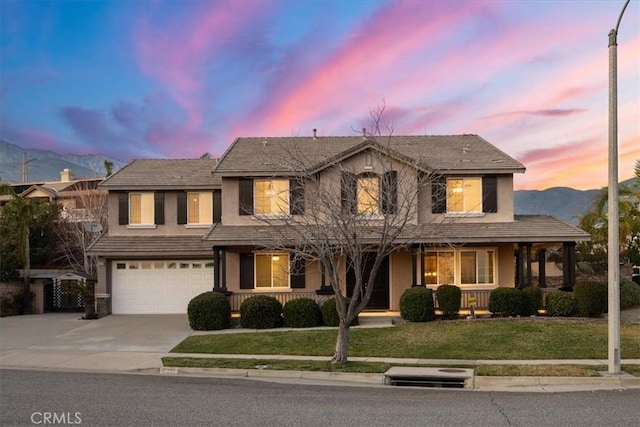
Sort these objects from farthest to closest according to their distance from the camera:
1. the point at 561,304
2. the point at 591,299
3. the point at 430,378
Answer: the point at 561,304
the point at 591,299
the point at 430,378

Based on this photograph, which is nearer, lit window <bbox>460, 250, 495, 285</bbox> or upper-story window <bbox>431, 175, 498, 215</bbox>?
upper-story window <bbox>431, 175, 498, 215</bbox>

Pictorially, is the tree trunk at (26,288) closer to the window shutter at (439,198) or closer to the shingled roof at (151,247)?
the shingled roof at (151,247)

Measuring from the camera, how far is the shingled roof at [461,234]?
2328 cm

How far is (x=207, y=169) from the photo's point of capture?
29906 millimetres

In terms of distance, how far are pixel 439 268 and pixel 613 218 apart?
40.9ft

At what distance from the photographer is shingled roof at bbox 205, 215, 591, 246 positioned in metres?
23.3

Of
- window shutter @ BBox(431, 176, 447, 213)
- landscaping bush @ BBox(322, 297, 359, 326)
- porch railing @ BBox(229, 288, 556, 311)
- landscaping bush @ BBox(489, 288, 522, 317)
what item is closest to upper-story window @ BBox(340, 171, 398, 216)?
window shutter @ BBox(431, 176, 447, 213)

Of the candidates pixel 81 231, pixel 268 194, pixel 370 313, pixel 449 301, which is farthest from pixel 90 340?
pixel 81 231

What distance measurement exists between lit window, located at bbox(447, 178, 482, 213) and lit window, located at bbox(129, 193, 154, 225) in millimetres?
13046

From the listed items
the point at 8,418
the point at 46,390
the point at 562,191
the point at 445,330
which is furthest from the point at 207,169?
the point at 562,191

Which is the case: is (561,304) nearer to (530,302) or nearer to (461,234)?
(530,302)

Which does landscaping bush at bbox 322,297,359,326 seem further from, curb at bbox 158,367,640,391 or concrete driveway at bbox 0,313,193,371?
curb at bbox 158,367,640,391

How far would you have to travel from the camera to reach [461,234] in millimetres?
24141

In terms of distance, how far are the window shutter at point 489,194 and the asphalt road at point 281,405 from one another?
45.6 ft
